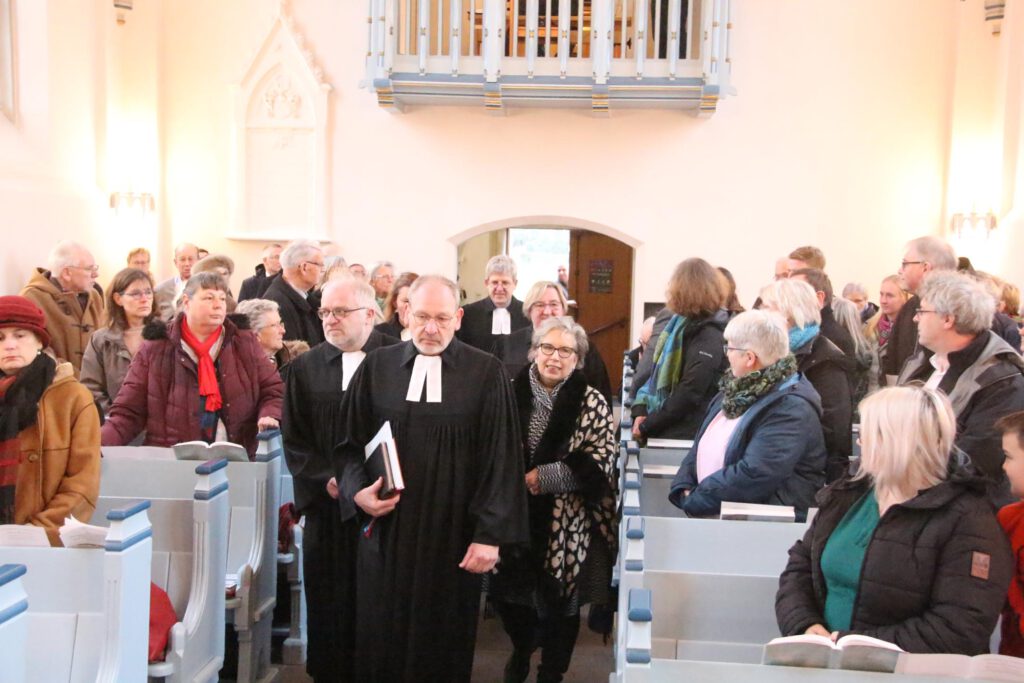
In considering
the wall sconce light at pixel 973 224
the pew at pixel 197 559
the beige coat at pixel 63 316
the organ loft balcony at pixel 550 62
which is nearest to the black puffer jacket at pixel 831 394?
the pew at pixel 197 559

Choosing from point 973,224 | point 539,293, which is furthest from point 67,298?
point 973,224

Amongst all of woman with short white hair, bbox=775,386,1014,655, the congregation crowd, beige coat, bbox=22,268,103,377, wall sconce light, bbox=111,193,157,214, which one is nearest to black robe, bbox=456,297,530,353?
the congregation crowd

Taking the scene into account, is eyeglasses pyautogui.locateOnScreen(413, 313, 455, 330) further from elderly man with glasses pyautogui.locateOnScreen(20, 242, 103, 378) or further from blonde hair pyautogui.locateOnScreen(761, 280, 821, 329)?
elderly man with glasses pyautogui.locateOnScreen(20, 242, 103, 378)

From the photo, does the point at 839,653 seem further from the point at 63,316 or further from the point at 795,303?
the point at 63,316

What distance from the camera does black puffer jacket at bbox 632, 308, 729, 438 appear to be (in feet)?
16.8

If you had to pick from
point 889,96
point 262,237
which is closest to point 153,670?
point 262,237

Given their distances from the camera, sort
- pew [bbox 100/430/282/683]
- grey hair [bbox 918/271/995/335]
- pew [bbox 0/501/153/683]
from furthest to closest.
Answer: pew [bbox 100/430/282/683] → grey hair [bbox 918/271/995/335] → pew [bbox 0/501/153/683]

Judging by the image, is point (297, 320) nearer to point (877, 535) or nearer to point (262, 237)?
point (877, 535)

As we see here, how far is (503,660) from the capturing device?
477 cm

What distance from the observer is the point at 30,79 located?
9016 mm

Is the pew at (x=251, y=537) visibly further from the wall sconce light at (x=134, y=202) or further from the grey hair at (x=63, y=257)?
the wall sconce light at (x=134, y=202)

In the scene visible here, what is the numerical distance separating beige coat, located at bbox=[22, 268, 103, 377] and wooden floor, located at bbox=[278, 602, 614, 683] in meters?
3.39

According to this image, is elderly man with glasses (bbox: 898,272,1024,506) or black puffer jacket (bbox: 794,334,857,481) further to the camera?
black puffer jacket (bbox: 794,334,857,481)

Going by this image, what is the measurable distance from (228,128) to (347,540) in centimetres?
791
